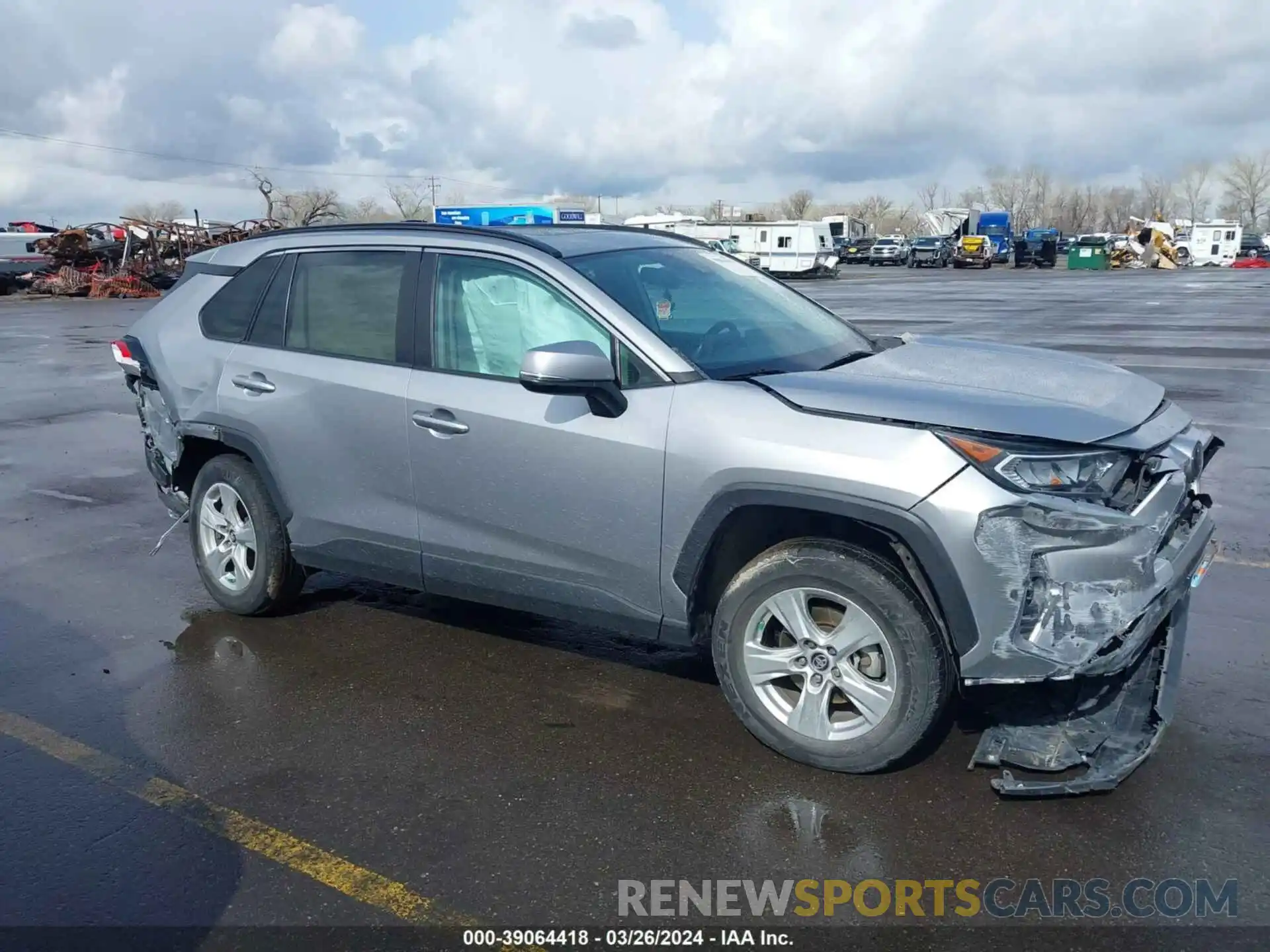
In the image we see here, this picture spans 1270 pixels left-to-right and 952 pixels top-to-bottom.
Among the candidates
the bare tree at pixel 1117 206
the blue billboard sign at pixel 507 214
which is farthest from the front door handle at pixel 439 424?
the bare tree at pixel 1117 206

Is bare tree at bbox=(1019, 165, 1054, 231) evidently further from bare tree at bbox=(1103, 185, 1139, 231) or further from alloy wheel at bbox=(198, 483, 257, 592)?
alloy wheel at bbox=(198, 483, 257, 592)

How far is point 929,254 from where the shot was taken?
208 feet

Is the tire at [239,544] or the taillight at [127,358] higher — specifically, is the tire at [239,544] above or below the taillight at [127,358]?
below

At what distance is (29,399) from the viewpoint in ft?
42.0

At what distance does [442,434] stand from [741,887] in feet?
7.03

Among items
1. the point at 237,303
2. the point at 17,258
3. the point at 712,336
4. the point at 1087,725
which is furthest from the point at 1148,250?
the point at 1087,725

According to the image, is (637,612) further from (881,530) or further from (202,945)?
(202,945)

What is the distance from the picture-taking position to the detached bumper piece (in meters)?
3.51

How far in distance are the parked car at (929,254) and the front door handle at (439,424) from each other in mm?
63056

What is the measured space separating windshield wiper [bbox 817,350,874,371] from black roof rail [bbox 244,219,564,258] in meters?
1.17

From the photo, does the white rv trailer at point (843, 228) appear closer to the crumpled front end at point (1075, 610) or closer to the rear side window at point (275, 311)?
the rear side window at point (275, 311)

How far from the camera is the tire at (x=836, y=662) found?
3.54 m

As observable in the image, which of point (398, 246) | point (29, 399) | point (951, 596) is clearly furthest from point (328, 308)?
point (29, 399)

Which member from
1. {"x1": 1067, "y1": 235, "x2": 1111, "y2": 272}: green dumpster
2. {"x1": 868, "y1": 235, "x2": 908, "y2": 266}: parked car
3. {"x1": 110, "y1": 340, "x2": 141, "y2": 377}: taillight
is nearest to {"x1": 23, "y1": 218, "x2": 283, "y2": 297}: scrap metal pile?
{"x1": 110, "y1": 340, "x2": 141, "y2": 377}: taillight
